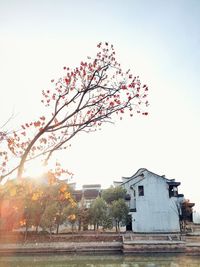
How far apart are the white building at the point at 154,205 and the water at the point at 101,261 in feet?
43.6

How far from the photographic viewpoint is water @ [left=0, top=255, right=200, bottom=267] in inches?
773

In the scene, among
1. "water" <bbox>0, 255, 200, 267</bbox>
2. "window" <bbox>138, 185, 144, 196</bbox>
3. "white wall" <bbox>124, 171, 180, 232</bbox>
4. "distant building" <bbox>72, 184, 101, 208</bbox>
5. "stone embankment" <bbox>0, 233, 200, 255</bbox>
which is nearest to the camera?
"water" <bbox>0, 255, 200, 267</bbox>

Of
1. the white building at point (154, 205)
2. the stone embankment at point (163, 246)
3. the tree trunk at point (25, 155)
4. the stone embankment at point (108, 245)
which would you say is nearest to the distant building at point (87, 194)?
the white building at point (154, 205)

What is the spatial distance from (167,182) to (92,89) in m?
34.1

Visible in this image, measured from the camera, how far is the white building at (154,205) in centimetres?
3544

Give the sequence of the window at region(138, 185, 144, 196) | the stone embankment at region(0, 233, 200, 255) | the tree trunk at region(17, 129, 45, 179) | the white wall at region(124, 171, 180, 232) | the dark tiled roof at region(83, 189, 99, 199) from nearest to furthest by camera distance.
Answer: the tree trunk at region(17, 129, 45, 179), the stone embankment at region(0, 233, 200, 255), the white wall at region(124, 171, 180, 232), the window at region(138, 185, 144, 196), the dark tiled roof at region(83, 189, 99, 199)

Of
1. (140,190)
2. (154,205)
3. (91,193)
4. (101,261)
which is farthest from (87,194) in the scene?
(101,261)

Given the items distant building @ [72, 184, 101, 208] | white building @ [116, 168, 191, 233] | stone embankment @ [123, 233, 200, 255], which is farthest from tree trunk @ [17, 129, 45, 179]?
distant building @ [72, 184, 101, 208]

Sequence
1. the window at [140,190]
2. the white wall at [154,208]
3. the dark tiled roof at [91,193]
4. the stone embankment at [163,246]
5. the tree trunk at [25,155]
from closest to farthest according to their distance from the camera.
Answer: the tree trunk at [25,155]
the stone embankment at [163,246]
the white wall at [154,208]
the window at [140,190]
the dark tiled roof at [91,193]

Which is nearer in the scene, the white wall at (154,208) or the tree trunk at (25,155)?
the tree trunk at (25,155)

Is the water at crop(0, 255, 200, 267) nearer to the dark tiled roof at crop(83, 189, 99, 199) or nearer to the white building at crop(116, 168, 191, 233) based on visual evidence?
the white building at crop(116, 168, 191, 233)

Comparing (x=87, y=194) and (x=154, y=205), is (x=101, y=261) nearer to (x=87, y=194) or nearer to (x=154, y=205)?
(x=154, y=205)

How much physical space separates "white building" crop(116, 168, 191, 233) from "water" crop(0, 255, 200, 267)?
Result: 43.6 ft

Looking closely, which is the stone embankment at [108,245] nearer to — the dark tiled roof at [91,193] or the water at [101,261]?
the water at [101,261]
